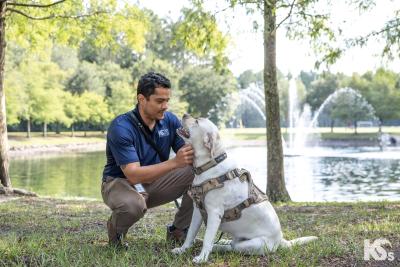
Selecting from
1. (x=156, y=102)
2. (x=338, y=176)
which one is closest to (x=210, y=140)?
(x=156, y=102)

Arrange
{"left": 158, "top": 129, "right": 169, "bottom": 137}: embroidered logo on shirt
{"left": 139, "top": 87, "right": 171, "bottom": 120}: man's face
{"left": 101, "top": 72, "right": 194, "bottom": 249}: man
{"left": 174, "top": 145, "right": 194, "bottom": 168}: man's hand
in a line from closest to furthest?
{"left": 174, "top": 145, "right": 194, "bottom": 168}: man's hand → {"left": 101, "top": 72, "right": 194, "bottom": 249}: man → {"left": 139, "top": 87, "right": 171, "bottom": 120}: man's face → {"left": 158, "top": 129, "right": 169, "bottom": 137}: embroidered logo on shirt

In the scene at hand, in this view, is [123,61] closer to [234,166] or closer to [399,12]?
[399,12]

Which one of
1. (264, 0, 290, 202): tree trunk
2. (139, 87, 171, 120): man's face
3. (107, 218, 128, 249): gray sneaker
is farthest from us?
(264, 0, 290, 202): tree trunk

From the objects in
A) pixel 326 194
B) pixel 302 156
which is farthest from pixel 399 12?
pixel 302 156

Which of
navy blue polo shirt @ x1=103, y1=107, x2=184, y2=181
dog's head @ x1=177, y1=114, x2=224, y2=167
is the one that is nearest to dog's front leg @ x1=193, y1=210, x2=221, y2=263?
dog's head @ x1=177, y1=114, x2=224, y2=167

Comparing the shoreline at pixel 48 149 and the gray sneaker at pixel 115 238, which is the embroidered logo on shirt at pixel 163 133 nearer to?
the gray sneaker at pixel 115 238

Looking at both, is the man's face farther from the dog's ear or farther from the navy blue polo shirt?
the dog's ear

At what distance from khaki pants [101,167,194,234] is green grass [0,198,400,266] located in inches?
10.8

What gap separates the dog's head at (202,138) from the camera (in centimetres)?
394

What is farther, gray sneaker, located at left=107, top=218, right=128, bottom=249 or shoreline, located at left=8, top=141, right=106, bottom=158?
shoreline, located at left=8, top=141, right=106, bottom=158

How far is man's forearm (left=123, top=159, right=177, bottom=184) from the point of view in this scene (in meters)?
4.13

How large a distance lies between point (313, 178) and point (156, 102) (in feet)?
52.4

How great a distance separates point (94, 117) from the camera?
57.4 m

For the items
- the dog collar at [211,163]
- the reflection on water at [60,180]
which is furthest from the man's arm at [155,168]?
the reflection on water at [60,180]
